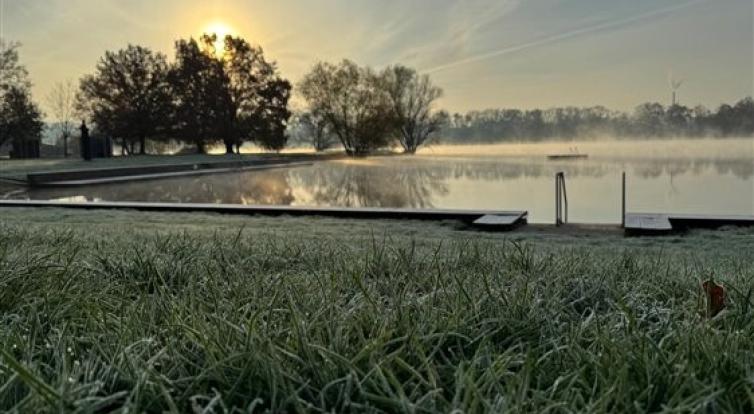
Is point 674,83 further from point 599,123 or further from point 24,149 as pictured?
point 24,149

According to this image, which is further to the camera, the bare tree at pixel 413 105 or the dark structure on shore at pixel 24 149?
the bare tree at pixel 413 105

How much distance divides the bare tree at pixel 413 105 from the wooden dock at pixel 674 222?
31.7m

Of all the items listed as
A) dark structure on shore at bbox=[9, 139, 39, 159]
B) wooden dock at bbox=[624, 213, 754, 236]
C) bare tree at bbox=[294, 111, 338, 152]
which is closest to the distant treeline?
bare tree at bbox=[294, 111, 338, 152]

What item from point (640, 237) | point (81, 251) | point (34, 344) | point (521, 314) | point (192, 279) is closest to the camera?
point (34, 344)

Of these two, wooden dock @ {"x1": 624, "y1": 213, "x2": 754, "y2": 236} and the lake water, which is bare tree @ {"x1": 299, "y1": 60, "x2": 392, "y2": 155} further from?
wooden dock @ {"x1": 624, "y1": 213, "x2": 754, "y2": 236}

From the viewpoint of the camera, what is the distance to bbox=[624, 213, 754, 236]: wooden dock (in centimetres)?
562

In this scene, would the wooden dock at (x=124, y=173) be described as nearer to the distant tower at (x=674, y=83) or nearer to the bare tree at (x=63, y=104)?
the bare tree at (x=63, y=104)

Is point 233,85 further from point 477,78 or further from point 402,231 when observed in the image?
point 402,231

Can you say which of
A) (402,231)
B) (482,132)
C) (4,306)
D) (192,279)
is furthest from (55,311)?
(482,132)

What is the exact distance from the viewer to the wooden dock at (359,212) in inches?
249

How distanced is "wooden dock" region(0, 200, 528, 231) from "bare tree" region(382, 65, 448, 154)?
1191 inches

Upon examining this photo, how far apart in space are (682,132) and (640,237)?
85.1 feet

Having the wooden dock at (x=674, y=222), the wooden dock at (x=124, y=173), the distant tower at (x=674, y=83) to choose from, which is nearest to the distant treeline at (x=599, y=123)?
the distant tower at (x=674, y=83)

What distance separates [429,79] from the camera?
40250 millimetres
